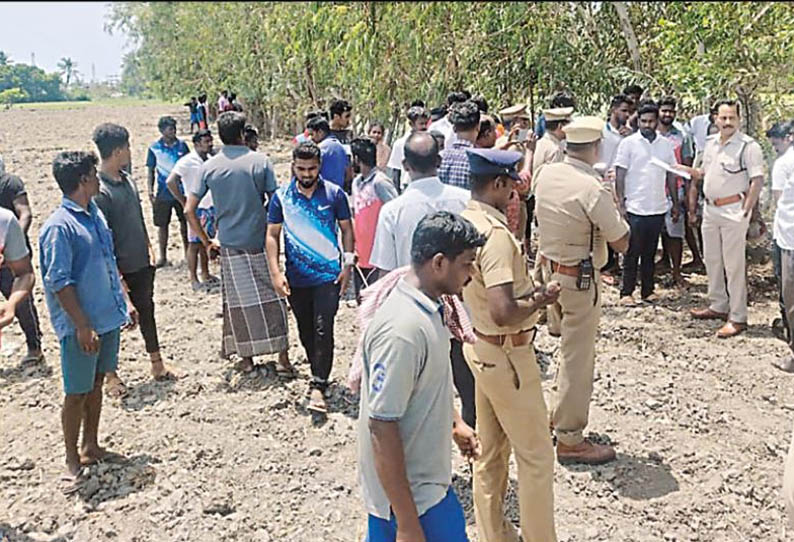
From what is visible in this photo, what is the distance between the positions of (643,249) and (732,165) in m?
1.20

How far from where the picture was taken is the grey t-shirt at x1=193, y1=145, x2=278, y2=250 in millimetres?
4984

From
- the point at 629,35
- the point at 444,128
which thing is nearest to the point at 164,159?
the point at 444,128

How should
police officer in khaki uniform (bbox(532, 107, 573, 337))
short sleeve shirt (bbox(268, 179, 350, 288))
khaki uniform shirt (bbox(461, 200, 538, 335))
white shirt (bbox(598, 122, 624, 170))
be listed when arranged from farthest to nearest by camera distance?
white shirt (bbox(598, 122, 624, 170)), police officer in khaki uniform (bbox(532, 107, 573, 337)), short sleeve shirt (bbox(268, 179, 350, 288)), khaki uniform shirt (bbox(461, 200, 538, 335))

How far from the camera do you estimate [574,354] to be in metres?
4.04

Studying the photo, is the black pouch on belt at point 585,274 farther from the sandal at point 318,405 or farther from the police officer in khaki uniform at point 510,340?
the sandal at point 318,405

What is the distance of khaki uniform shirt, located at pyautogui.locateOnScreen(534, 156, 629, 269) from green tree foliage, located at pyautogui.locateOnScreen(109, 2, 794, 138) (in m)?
1.24

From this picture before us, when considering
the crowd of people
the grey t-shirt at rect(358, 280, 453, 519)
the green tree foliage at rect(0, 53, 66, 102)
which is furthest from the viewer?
the green tree foliage at rect(0, 53, 66, 102)

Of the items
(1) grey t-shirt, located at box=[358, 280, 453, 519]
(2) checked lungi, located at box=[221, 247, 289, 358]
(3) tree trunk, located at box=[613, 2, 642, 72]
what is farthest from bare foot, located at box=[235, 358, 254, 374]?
(3) tree trunk, located at box=[613, 2, 642, 72]

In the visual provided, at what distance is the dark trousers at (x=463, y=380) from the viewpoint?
396 cm

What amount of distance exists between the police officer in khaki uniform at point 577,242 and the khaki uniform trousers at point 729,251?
2.50 m

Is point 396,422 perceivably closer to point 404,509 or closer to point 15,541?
point 404,509

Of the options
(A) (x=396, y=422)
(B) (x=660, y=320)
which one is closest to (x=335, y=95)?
(B) (x=660, y=320)

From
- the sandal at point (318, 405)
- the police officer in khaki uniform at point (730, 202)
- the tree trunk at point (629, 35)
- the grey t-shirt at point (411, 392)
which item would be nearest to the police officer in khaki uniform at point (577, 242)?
the sandal at point (318, 405)

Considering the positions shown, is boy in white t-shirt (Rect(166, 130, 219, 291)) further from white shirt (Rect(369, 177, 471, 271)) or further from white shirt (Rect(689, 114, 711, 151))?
white shirt (Rect(689, 114, 711, 151))
